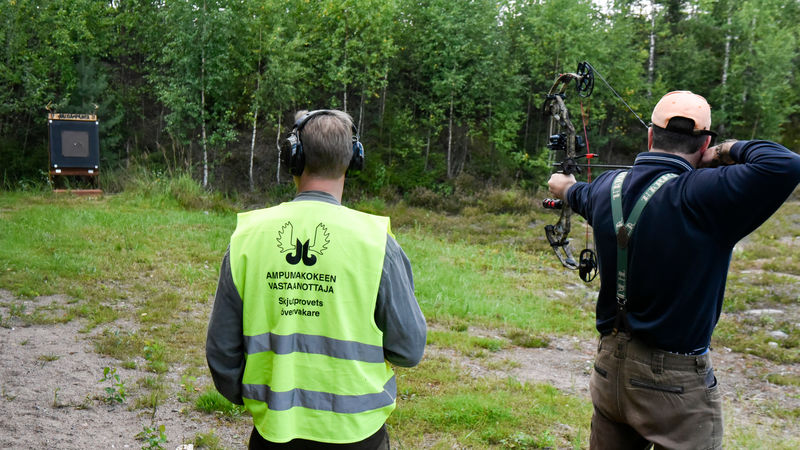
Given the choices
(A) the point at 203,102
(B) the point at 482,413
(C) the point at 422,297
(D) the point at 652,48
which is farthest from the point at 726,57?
(B) the point at 482,413

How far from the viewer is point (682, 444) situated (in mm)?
2590

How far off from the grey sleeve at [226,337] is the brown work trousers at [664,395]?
155 centimetres

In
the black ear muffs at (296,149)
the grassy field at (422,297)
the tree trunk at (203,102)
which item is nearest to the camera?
the black ear muffs at (296,149)

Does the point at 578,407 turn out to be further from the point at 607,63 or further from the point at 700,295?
the point at 607,63

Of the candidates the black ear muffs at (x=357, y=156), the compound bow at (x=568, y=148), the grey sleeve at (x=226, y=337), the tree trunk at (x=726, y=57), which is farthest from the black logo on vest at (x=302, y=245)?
the tree trunk at (x=726, y=57)

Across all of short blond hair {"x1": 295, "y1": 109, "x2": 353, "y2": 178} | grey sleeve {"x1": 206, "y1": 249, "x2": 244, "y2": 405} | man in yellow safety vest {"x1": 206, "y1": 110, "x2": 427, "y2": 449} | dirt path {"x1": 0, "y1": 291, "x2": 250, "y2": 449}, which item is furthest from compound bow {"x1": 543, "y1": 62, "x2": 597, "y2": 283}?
dirt path {"x1": 0, "y1": 291, "x2": 250, "y2": 449}

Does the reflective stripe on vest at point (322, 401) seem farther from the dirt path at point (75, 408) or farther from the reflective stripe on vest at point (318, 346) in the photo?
the dirt path at point (75, 408)

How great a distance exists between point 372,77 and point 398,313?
19898 mm

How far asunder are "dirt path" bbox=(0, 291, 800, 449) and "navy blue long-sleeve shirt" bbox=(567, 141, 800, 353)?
3.07m

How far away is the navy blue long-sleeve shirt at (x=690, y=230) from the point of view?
2.48 metres

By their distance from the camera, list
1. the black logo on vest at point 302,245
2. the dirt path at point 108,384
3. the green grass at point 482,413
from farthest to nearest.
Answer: the green grass at point 482,413
the dirt path at point 108,384
the black logo on vest at point 302,245

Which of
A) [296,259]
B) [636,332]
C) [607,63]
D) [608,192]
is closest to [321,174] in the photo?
[296,259]

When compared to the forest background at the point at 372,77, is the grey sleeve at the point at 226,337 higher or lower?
lower

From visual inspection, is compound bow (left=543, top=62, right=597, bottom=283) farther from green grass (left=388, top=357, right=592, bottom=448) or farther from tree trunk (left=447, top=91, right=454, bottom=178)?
tree trunk (left=447, top=91, right=454, bottom=178)
